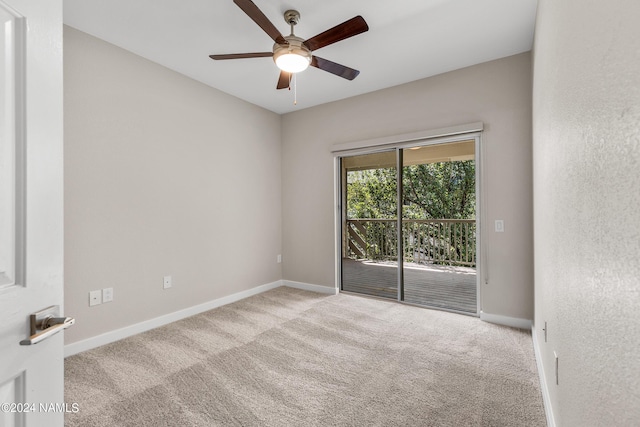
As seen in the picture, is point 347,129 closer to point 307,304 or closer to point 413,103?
point 413,103

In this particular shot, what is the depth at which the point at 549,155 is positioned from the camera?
1.57 metres

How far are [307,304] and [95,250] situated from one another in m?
2.17

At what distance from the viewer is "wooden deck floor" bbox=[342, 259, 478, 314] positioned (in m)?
3.63

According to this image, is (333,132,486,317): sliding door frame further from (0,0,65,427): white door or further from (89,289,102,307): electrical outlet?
(0,0,65,427): white door

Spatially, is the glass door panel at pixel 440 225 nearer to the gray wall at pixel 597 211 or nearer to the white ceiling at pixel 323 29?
the white ceiling at pixel 323 29

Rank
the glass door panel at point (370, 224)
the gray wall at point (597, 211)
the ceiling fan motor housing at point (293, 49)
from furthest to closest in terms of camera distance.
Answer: the glass door panel at point (370, 224)
the ceiling fan motor housing at point (293, 49)
the gray wall at point (597, 211)

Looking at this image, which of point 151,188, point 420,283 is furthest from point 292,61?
point 420,283

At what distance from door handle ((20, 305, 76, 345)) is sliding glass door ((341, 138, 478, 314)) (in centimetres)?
322

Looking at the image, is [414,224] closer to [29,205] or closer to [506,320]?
[506,320]

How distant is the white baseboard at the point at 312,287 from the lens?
13.2 ft

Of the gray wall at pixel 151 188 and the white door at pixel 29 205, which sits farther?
the gray wall at pixel 151 188

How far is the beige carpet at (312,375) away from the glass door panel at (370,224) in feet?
3.85

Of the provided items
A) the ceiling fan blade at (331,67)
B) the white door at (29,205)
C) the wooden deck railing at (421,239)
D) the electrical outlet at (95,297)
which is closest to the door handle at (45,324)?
the white door at (29,205)

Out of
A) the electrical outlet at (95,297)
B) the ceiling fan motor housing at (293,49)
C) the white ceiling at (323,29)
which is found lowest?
the electrical outlet at (95,297)
